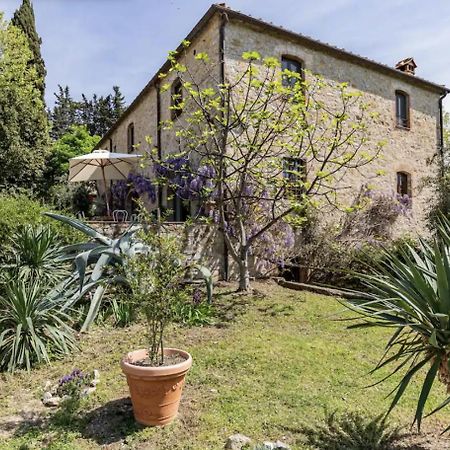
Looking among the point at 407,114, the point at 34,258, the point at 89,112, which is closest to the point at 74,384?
the point at 34,258

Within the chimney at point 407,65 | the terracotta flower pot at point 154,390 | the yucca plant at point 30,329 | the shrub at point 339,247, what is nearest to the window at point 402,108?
the chimney at point 407,65

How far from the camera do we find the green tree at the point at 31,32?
19734 millimetres

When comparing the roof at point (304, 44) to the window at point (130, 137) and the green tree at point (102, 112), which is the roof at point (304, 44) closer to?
the window at point (130, 137)

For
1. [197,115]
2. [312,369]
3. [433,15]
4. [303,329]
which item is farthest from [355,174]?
[312,369]

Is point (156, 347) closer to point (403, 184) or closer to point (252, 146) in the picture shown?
point (252, 146)

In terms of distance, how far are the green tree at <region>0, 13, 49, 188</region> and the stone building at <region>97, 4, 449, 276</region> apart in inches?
160

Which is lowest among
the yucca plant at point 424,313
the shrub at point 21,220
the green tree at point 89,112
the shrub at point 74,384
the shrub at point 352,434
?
the shrub at point 352,434

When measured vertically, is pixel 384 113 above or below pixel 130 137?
below

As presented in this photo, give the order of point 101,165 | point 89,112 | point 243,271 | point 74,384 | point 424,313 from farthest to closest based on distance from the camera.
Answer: point 89,112, point 101,165, point 243,271, point 74,384, point 424,313

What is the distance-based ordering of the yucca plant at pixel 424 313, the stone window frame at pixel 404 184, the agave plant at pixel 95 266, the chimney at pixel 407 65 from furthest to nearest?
the chimney at pixel 407 65 < the stone window frame at pixel 404 184 < the agave plant at pixel 95 266 < the yucca plant at pixel 424 313

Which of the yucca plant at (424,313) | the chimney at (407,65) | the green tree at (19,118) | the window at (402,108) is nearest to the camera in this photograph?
the yucca plant at (424,313)

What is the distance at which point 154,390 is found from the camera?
11.1 feet

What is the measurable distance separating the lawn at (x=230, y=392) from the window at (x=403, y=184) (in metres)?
8.88

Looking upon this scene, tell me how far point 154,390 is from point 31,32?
22078 millimetres
